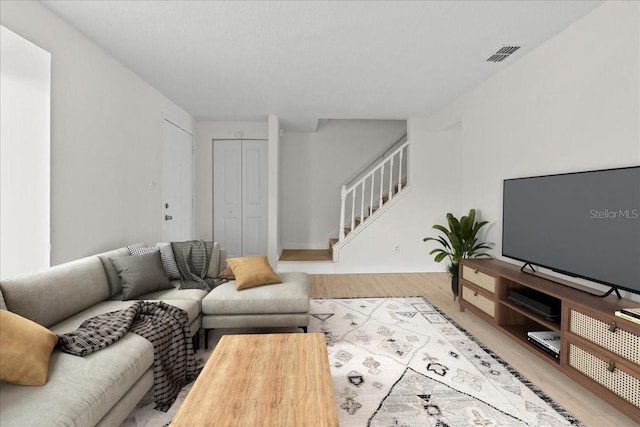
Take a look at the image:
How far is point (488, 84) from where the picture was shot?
392 cm

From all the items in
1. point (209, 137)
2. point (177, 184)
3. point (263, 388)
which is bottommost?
point (263, 388)

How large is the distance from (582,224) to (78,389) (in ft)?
10.2

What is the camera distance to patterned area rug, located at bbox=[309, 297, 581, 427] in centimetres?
190

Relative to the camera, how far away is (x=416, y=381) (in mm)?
2262

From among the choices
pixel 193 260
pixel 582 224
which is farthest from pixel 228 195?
pixel 582 224

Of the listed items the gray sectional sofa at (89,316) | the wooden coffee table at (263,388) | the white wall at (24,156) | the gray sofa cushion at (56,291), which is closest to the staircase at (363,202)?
the gray sectional sofa at (89,316)

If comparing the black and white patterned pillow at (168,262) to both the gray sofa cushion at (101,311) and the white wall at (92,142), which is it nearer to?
the white wall at (92,142)

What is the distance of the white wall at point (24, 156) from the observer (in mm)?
2377

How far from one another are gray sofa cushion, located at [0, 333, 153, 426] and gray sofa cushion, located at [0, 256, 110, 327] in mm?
414

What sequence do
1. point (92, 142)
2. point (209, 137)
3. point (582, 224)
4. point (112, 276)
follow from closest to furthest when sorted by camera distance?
point (582, 224) → point (112, 276) → point (92, 142) → point (209, 137)

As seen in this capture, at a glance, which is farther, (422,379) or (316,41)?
(316,41)

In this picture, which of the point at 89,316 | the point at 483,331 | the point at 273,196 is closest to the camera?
the point at 89,316

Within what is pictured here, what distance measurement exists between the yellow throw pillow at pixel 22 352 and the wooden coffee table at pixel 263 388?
68cm

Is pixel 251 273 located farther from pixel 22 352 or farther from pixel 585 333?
pixel 585 333
